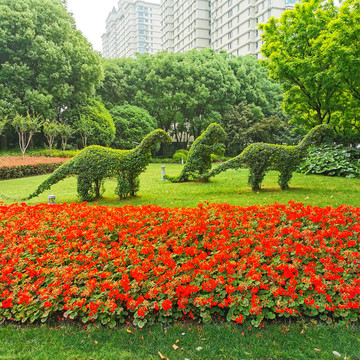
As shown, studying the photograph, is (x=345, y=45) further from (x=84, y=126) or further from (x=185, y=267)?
(x=84, y=126)

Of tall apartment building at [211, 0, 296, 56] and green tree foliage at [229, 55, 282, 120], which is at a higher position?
tall apartment building at [211, 0, 296, 56]

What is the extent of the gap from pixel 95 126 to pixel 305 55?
1740cm

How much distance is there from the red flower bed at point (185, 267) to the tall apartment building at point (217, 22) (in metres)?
47.9

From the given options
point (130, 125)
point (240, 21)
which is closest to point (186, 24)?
point (240, 21)

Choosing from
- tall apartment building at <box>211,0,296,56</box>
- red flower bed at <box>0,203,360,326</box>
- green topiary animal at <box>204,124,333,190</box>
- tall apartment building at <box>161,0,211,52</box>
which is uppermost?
tall apartment building at <box>161,0,211,52</box>

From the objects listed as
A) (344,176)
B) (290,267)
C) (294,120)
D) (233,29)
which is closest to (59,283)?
(290,267)

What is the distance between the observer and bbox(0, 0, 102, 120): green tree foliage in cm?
2136

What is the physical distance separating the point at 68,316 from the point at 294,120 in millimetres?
16575

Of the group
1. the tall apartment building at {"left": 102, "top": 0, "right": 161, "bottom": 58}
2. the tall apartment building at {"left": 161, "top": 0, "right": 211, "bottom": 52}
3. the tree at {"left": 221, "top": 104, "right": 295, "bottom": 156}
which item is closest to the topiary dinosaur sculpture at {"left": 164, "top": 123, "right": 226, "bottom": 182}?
the tree at {"left": 221, "top": 104, "right": 295, "bottom": 156}

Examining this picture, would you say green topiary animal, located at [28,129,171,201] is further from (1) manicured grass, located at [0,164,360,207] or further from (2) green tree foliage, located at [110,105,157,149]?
(2) green tree foliage, located at [110,105,157,149]

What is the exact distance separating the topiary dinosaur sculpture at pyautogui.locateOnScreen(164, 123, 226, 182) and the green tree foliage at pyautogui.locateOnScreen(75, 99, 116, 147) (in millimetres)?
15339

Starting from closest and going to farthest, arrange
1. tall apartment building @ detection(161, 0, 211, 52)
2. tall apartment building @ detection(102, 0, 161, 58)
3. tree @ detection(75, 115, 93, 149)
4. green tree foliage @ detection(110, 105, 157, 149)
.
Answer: tree @ detection(75, 115, 93, 149), green tree foliage @ detection(110, 105, 157, 149), tall apartment building @ detection(161, 0, 211, 52), tall apartment building @ detection(102, 0, 161, 58)

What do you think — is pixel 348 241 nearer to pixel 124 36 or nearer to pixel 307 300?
pixel 307 300

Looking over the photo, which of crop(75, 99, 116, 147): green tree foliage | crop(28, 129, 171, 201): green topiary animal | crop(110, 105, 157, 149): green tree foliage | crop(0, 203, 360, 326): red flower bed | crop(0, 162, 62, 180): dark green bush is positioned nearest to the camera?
crop(0, 203, 360, 326): red flower bed
